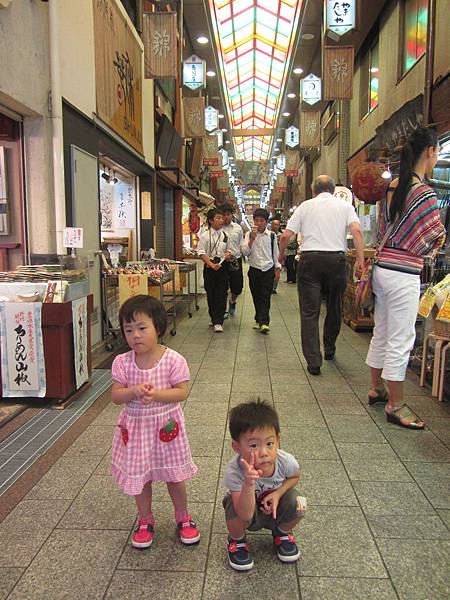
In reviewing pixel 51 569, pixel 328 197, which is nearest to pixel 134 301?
pixel 51 569

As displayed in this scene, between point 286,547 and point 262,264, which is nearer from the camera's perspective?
point 286,547

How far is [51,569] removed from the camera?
2025 millimetres

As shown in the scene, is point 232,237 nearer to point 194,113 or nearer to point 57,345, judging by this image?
point 57,345

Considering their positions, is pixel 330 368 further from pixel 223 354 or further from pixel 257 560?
pixel 257 560

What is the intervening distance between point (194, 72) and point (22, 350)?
9.75m

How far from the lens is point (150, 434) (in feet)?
6.88

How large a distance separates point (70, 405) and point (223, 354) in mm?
2245

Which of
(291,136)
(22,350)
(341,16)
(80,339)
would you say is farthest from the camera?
(291,136)

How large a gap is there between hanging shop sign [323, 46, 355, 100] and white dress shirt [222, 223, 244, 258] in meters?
3.04

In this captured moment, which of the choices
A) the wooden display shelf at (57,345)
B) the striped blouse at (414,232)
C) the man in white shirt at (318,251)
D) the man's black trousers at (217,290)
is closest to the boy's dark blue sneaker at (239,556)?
the striped blouse at (414,232)

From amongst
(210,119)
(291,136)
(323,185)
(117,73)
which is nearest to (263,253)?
(323,185)

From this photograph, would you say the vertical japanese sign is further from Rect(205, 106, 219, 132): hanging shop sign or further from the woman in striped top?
Rect(205, 106, 219, 132): hanging shop sign

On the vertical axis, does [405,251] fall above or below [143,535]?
above

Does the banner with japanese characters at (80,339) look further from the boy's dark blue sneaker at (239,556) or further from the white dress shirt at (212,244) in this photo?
the white dress shirt at (212,244)
